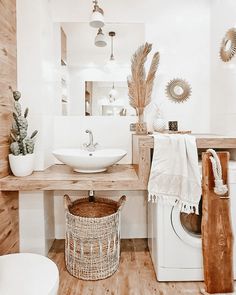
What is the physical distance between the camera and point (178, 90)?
8.11 ft

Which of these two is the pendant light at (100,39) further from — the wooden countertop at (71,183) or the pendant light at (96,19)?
the wooden countertop at (71,183)

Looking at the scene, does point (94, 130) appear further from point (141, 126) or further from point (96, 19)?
point (96, 19)

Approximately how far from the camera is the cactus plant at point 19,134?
1.84 m

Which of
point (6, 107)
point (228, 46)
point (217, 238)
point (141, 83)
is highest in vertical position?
point (228, 46)

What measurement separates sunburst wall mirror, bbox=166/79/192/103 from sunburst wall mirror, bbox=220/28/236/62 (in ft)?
1.34

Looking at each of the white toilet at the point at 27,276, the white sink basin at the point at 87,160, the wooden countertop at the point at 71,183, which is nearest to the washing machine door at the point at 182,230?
the wooden countertop at the point at 71,183

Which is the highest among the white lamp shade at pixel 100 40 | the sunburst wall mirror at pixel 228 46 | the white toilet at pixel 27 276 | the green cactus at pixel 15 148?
the white lamp shade at pixel 100 40

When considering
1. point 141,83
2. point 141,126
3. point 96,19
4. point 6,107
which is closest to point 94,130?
point 141,126

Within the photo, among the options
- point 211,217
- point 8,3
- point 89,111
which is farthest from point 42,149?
point 211,217

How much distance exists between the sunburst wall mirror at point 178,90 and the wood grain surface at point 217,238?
3.22 ft

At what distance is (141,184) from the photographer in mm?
1725

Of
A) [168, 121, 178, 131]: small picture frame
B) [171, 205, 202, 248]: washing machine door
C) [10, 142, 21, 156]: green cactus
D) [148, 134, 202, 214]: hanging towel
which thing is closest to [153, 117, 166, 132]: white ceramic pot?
[168, 121, 178, 131]: small picture frame

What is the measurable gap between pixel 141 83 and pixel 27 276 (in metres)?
1.76

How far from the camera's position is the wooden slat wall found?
180 centimetres
